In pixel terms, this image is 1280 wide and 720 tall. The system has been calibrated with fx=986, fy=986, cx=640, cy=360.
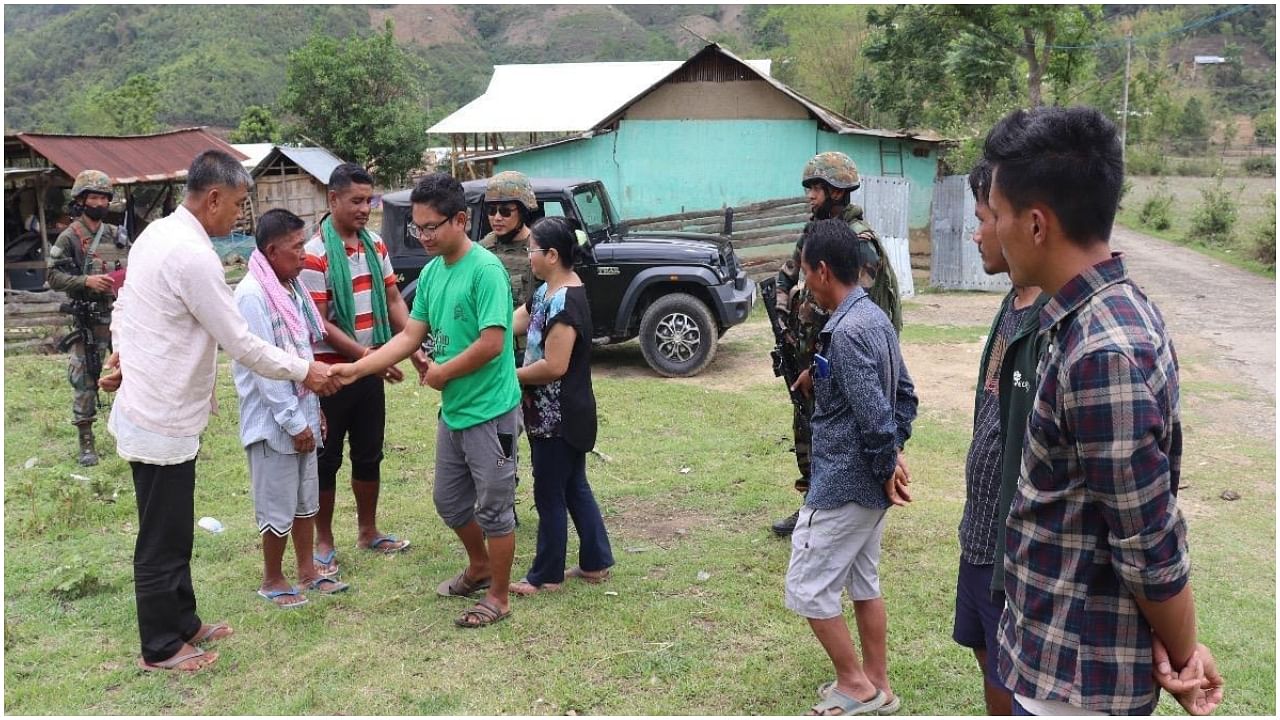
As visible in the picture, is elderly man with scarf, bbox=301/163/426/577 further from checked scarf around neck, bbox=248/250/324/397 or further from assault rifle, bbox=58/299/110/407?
assault rifle, bbox=58/299/110/407

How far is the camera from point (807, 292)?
4660mm

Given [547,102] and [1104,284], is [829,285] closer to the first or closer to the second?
[1104,284]

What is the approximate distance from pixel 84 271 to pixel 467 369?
15.5 ft

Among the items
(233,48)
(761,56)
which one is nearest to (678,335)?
(761,56)

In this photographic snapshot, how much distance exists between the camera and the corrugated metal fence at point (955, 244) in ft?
51.6

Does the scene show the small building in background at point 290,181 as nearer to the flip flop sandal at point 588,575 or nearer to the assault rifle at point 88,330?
the assault rifle at point 88,330

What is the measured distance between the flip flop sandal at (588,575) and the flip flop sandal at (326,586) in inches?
42.5

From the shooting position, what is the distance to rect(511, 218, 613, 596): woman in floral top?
169 inches

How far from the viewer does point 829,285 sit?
341cm

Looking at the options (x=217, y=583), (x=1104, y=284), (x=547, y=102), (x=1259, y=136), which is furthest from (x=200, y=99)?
(x=1104, y=284)

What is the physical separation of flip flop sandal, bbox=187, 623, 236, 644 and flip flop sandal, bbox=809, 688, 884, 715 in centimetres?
252

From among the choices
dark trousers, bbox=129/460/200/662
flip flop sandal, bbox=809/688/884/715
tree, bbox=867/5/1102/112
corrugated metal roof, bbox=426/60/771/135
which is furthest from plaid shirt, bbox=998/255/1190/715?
tree, bbox=867/5/1102/112

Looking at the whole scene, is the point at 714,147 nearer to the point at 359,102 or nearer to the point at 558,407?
the point at 558,407

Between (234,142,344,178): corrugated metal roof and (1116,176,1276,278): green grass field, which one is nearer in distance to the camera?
(1116,176,1276,278): green grass field
